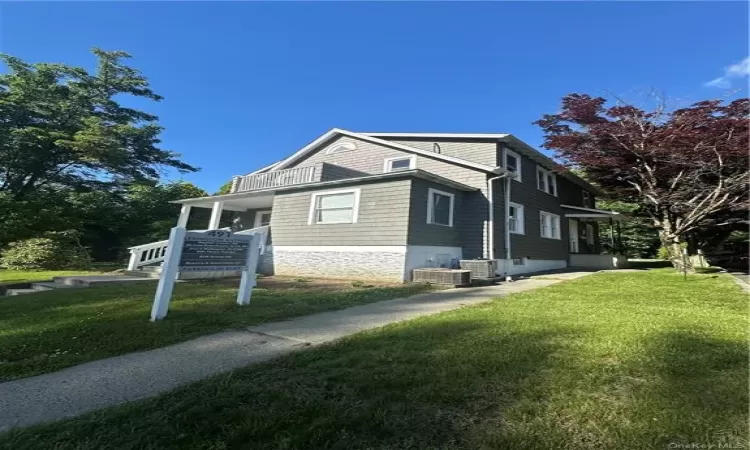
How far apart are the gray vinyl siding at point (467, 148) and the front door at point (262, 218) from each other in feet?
25.4

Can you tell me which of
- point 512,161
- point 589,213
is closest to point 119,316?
point 512,161

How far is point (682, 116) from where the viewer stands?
15.0 m

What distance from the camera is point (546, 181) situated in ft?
62.0

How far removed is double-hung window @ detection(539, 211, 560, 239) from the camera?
1794 cm

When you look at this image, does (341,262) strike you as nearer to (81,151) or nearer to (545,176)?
(545,176)

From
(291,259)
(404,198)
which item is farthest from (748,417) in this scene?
(291,259)

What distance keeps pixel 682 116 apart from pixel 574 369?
16748mm

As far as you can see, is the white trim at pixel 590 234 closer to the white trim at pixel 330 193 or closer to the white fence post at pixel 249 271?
the white trim at pixel 330 193

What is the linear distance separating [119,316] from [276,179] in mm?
10933

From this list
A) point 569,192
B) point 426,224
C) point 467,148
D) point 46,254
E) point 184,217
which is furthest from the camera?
Result: point 569,192

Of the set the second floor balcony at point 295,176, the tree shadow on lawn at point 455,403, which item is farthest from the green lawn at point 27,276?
the tree shadow on lawn at point 455,403

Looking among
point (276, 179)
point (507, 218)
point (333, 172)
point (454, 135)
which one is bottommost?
point (507, 218)

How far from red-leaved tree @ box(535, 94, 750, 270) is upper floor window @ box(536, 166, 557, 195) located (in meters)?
1.31

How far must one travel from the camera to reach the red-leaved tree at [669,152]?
1438 centimetres
